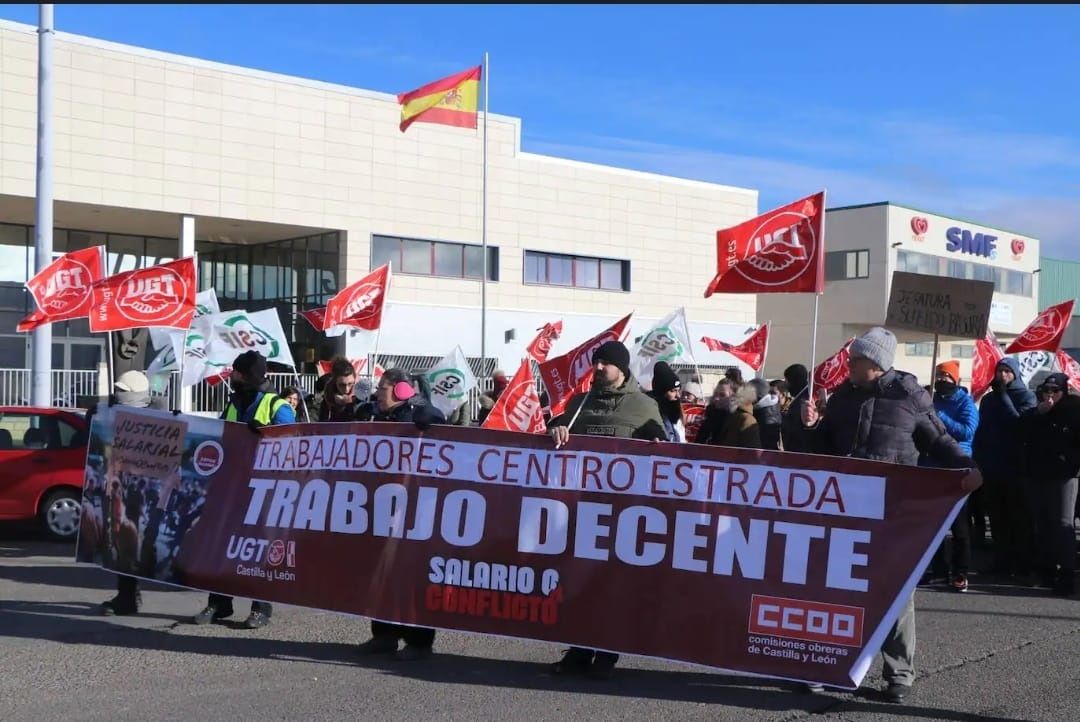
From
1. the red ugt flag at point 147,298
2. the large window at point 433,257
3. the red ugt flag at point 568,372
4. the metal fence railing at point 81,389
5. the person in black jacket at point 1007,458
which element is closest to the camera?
the person in black jacket at point 1007,458

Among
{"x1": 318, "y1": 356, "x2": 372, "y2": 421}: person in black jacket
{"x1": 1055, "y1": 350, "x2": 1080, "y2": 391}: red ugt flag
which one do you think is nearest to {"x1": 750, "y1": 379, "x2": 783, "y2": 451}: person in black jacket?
{"x1": 318, "y1": 356, "x2": 372, "y2": 421}: person in black jacket

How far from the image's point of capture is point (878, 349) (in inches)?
249

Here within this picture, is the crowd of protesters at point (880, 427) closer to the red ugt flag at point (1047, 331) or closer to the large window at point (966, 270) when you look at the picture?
the red ugt flag at point (1047, 331)

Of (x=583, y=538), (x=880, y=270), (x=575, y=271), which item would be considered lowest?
(x=583, y=538)

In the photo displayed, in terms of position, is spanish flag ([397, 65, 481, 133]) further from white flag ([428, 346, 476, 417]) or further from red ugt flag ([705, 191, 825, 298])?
red ugt flag ([705, 191, 825, 298])

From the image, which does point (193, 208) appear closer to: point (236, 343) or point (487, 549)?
point (236, 343)

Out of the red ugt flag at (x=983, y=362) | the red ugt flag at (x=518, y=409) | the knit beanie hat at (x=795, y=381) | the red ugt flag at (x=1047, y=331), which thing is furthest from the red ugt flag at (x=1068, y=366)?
the red ugt flag at (x=518, y=409)

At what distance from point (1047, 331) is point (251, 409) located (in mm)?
12391

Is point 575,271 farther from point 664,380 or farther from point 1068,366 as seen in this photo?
point 664,380

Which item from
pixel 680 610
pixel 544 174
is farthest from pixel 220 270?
pixel 680 610

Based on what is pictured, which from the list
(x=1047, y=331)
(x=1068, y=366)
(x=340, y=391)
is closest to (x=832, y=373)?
(x=1047, y=331)

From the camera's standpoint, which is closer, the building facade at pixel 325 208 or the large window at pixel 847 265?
the building facade at pixel 325 208

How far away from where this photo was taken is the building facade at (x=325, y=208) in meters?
28.8

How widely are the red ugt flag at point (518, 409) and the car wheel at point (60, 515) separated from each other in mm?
4614
